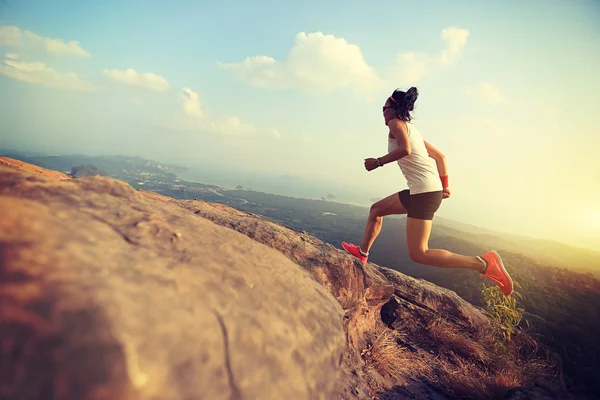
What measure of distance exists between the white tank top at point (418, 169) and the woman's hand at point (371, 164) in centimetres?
39

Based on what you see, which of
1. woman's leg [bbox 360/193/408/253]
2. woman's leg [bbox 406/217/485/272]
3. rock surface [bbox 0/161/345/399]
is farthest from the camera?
woman's leg [bbox 360/193/408/253]

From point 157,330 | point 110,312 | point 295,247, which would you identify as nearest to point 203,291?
point 157,330

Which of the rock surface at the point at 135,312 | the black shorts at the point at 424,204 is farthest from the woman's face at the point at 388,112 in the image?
the rock surface at the point at 135,312

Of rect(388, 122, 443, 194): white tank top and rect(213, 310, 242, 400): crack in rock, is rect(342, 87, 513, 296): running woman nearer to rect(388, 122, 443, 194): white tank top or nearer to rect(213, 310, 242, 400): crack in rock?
rect(388, 122, 443, 194): white tank top

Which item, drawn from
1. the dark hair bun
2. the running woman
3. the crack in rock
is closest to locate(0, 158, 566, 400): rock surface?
the crack in rock

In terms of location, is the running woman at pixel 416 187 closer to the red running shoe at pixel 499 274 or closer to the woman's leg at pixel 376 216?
the red running shoe at pixel 499 274

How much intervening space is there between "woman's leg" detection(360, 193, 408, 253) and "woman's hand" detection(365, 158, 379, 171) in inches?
26.5

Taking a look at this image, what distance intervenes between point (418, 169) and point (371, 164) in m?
0.61

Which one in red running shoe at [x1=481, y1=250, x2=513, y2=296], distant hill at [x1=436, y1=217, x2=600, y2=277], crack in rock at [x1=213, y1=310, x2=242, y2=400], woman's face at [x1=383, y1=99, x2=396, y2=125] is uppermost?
woman's face at [x1=383, y1=99, x2=396, y2=125]

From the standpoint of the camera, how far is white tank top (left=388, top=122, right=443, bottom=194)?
3324 millimetres

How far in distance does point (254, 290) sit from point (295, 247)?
8.24 feet

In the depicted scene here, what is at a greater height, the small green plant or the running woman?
the running woman

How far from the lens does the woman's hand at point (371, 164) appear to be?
11.3ft

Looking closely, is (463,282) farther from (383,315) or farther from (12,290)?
(12,290)
